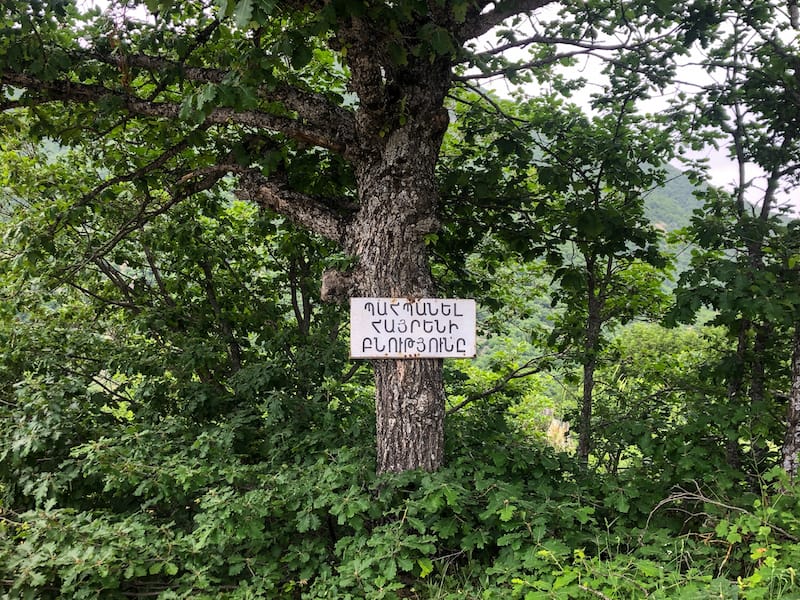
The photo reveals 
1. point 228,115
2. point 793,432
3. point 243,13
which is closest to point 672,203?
point 793,432

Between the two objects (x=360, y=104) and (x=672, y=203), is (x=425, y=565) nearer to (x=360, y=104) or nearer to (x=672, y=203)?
(x=360, y=104)

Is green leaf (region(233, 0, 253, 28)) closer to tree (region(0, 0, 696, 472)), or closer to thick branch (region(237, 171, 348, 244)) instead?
tree (region(0, 0, 696, 472))

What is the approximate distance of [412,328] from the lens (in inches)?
107

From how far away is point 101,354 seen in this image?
4.05 metres

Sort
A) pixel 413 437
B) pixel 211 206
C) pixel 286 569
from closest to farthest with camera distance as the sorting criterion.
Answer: pixel 286 569
pixel 413 437
pixel 211 206

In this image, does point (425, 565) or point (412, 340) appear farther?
point (412, 340)

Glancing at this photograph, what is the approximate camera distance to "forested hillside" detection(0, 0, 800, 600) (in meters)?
2.36

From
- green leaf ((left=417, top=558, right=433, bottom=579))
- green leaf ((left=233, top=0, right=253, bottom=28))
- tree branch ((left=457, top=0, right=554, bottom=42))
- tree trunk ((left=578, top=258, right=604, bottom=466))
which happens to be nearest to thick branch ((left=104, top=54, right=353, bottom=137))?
tree branch ((left=457, top=0, right=554, bottom=42))

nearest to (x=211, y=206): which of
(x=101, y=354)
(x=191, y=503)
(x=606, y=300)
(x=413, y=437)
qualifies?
(x=101, y=354)

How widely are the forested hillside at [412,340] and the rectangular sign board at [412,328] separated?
8 cm

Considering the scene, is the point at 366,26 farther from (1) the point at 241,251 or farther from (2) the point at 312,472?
(1) the point at 241,251

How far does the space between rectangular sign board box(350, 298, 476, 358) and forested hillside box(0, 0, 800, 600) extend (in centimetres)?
8

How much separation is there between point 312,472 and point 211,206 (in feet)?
8.22

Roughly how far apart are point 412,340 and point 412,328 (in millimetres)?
60
